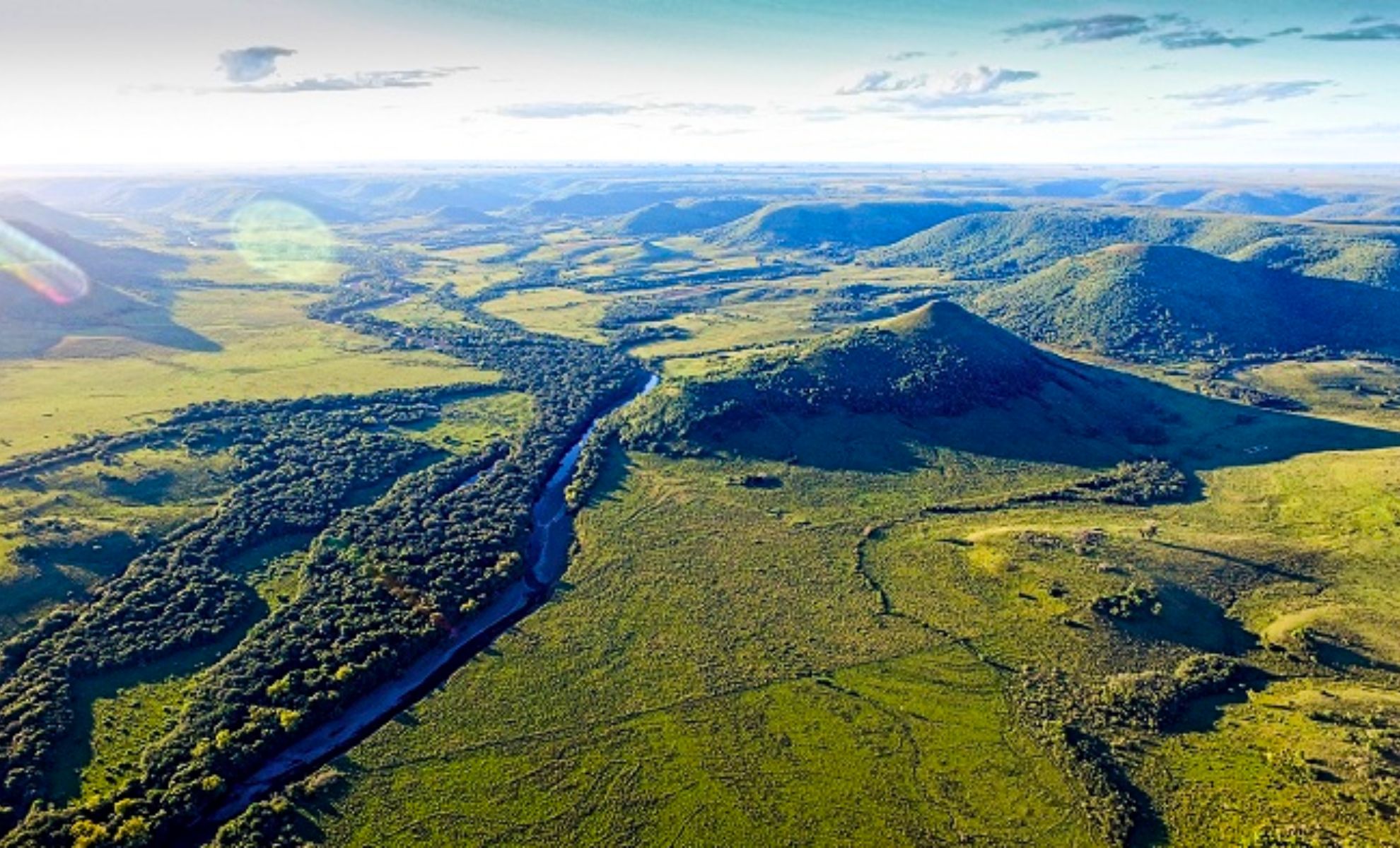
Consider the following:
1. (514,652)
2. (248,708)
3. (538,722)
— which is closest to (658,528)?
(514,652)

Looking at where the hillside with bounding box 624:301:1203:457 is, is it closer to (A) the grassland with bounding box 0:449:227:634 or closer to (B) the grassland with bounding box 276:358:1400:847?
(B) the grassland with bounding box 276:358:1400:847

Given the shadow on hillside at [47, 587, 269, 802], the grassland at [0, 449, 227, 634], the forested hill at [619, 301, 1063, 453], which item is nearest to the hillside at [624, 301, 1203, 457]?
the forested hill at [619, 301, 1063, 453]

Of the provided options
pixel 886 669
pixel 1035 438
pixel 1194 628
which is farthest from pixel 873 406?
pixel 886 669

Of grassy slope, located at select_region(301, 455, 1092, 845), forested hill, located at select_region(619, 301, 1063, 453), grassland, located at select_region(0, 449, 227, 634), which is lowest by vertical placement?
grassy slope, located at select_region(301, 455, 1092, 845)

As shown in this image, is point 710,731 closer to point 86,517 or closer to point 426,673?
point 426,673

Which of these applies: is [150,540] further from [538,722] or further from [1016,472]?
[1016,472]

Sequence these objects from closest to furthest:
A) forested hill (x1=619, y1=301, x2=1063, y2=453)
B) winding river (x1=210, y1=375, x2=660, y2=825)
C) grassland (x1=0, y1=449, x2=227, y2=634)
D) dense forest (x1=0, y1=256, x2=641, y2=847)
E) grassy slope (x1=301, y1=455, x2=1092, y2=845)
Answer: grassy slope (x1=301, y1=455, x2=1092, y2=845)
dense forest (x1=0, y1=256, x2=641, y2=847)
winding river (x1=210, y1=375, x2=660, y2=825)
grassland (x1=0, y1=449, x2=227, y2=634)
forested hill (x1=619, y1=301, x2=1063, y2=453)

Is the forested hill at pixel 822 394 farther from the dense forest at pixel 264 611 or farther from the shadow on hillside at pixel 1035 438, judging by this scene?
the dense forest at pixel 264 611

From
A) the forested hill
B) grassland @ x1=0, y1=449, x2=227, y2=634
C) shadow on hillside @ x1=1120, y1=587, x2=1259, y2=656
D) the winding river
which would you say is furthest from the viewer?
the forested hill
